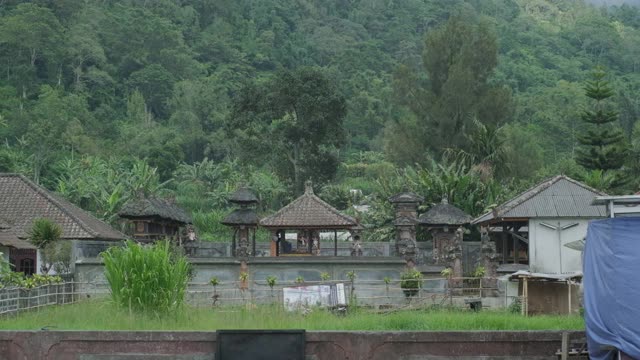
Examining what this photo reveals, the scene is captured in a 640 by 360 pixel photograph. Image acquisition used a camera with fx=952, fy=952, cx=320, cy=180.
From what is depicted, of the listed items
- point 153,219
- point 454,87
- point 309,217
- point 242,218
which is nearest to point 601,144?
point 454,87

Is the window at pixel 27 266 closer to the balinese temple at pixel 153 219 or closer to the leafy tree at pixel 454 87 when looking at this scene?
the balinese temple at pixel 153 219

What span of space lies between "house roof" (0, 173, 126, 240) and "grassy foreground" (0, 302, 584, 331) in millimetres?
16892

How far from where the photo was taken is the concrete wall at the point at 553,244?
3359 cm

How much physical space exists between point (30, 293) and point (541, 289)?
1205cm

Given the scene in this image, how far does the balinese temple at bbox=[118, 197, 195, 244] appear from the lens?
3409cm

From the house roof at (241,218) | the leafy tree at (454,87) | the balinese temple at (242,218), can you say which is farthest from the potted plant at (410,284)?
the leafy tree at (454,87)

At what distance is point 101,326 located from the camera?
624 inches

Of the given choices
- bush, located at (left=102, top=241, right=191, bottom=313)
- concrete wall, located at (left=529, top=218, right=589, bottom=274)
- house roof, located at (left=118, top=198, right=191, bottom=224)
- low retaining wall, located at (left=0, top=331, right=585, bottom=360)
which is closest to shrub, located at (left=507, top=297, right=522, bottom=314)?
low retaining wall, located at (left=0, top=331, right=585, bottom=360)

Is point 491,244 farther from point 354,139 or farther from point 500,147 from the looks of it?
point 354,139

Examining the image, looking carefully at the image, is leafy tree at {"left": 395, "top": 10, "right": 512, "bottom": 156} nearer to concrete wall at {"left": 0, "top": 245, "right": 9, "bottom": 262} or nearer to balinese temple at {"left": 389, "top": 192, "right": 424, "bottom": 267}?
balinese temple at {"left": 389, "top": 192, "right": 424, "bottom": 267}

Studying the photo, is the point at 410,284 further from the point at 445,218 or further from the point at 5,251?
the point at 5,251

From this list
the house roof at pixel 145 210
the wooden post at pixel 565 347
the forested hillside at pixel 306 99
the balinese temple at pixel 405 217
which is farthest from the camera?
the forested hillside at pixel 306 99

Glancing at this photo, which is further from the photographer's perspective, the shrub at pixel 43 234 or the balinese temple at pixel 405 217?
the balinese temple at pixel 405 217

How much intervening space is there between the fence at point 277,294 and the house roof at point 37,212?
597 centimetres
